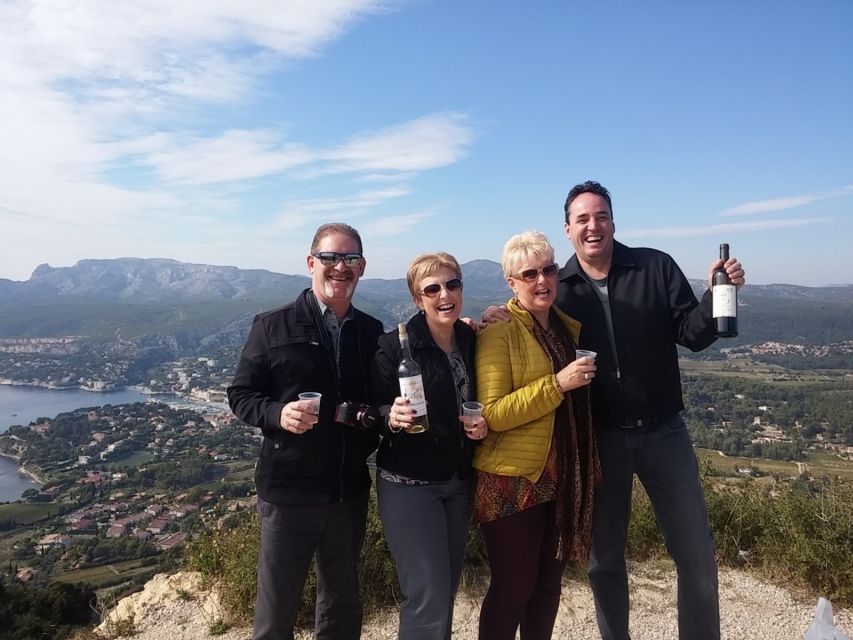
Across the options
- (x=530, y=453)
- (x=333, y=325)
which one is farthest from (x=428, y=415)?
(x=333, y=325)

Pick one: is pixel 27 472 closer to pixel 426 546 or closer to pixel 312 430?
pixel 312 430

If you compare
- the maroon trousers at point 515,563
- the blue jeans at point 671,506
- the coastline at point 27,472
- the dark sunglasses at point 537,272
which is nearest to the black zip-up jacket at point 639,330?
the blue jeans at point 671,506

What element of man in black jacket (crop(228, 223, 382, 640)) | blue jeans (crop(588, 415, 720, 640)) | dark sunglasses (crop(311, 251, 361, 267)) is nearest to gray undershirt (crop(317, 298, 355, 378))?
man in black jacket (crop(228, 223, 382, 640))

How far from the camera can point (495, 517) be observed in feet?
8.69

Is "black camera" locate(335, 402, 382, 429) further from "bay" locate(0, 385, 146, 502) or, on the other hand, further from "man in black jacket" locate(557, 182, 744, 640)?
"bay" locate(0, 385, 146, 502)

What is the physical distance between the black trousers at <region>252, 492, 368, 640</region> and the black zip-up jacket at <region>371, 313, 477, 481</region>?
1.60 feet

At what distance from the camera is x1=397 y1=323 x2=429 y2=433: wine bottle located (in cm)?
242

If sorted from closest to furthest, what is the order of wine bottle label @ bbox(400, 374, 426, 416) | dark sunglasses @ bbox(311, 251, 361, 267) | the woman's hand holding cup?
wine bottle label @ bbox(400, 374, 426, 416) < the woman's hand holding cup < dark sunglasses @ bbox(311, 251, 361, 267)

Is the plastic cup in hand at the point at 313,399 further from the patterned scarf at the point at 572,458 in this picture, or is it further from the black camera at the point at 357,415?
the patterned scarf at the point at 572,458

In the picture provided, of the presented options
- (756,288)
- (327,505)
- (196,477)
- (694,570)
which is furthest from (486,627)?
(756,288)

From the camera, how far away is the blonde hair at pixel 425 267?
274 cm

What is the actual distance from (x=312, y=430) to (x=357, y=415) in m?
0.29

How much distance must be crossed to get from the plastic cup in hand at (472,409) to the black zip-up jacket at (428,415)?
0.09m

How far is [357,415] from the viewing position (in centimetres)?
271
